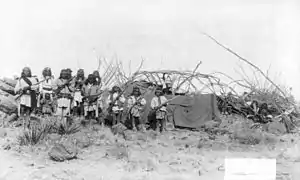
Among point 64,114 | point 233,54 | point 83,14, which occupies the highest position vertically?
point 83,14

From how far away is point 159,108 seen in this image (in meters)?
5.90

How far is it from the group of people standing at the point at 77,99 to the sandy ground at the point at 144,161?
66 centimetres

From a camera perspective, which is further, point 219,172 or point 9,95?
point 9,95

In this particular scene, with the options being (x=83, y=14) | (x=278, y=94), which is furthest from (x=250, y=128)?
(x=83, y=14)

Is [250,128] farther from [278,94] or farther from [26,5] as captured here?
[26,5]

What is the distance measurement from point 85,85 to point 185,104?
1.87 meters

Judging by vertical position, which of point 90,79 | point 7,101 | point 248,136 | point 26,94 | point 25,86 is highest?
point 90,79

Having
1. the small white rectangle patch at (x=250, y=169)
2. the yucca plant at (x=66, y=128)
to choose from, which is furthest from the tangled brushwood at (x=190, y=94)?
the small white rectangle patch at (x=250, y=169)

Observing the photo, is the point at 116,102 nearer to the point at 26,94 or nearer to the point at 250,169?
the point at 26,94

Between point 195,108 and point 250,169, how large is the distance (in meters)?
3.02

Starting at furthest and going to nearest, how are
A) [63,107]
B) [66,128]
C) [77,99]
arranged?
[77,99] < [63,107] < [66,128]

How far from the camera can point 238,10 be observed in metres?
4.44

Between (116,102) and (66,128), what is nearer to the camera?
(66,128)

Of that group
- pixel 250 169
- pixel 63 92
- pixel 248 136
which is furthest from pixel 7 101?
pixel 250 169
